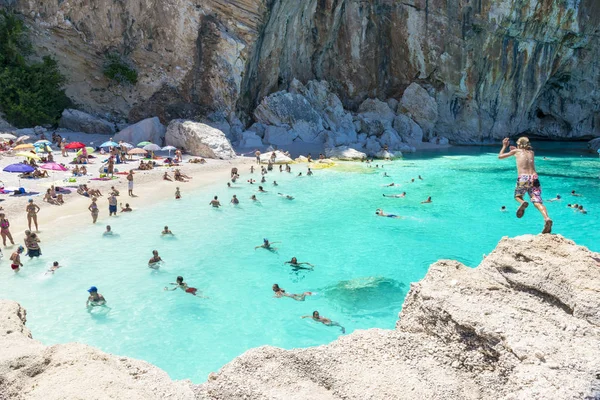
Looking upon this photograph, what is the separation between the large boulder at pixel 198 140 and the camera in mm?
31250

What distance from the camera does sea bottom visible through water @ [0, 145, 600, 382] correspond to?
9906mm

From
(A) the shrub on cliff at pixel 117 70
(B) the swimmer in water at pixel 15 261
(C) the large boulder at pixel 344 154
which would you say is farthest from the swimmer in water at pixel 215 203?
(A) the shrub on cliff at pixel 117 70

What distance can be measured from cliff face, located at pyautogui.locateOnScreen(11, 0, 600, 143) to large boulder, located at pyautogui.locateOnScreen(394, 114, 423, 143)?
7.66 ft

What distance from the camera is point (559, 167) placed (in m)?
35.9

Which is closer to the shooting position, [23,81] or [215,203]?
[215,203]

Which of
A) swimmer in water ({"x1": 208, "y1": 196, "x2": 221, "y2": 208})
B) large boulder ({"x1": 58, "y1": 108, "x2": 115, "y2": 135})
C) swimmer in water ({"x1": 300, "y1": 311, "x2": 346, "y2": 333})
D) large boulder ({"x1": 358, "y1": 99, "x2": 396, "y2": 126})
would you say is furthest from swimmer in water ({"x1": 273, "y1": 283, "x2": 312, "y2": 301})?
large boulder ({"x1": 358, "y1": 99, "x2": 396, "y2": 126})

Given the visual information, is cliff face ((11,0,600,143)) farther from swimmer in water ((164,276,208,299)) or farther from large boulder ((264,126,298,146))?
swimmer in water ((164,276,208,299))

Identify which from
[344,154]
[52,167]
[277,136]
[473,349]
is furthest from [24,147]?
[473,349]

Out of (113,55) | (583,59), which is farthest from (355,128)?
(583,59)

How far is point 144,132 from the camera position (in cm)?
3170

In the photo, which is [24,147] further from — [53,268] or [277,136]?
[277,136]

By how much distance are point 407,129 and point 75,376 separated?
1780 inches

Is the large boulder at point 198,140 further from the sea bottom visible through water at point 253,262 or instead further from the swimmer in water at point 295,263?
the swimmer in water at point 295,263

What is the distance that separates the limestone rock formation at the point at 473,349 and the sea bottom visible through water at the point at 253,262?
4.94 m
